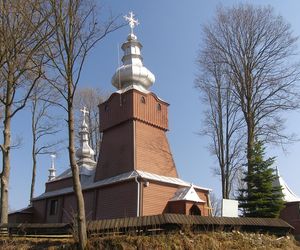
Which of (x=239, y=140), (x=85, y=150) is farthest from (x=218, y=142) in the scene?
(x=85, y=150)

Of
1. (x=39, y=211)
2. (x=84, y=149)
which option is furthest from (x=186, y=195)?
(x=39, y=211)

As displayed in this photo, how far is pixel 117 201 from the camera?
70.8 feet

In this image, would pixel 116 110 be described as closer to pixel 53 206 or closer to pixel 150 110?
pixel 150 110

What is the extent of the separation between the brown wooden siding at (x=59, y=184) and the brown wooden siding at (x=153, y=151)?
7.22 metres

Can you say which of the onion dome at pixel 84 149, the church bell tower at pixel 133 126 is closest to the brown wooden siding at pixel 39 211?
the onion dome at pixel 84 149

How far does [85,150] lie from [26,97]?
14.2 m

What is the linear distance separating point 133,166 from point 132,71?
6.20 m

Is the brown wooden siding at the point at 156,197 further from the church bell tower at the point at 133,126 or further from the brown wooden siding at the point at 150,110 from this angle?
the brown wooden siding at the point at 150,110

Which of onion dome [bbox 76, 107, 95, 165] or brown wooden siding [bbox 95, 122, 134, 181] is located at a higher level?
onion dome [bbox 76, 107, 95, 165]

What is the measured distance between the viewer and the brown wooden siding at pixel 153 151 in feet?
73.8

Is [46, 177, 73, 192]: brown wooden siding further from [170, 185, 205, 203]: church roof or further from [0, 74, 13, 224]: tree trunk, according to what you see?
[0, 74, 13, 224]: tree trunk

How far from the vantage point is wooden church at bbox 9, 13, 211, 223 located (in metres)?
21.2

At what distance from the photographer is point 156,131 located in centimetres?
2445

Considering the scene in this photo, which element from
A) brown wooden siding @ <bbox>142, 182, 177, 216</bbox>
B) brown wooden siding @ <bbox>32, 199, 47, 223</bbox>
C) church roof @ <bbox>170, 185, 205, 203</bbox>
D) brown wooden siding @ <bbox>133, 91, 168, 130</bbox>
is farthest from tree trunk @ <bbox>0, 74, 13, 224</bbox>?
brown wooden siding @ <bbox>32, 199, 47, 223</bbox>
